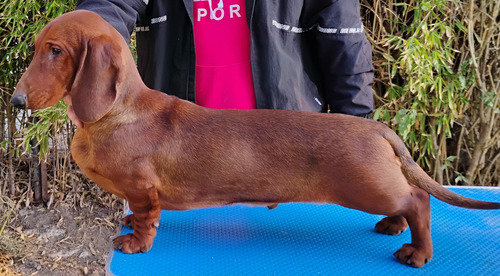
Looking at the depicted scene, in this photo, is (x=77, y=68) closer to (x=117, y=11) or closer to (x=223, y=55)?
(x=117, y=11)

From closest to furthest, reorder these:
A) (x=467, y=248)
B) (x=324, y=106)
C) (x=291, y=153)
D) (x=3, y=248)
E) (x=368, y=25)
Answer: (x=291, y=153)
(x=467, y=248)
(x=324, y=106)
(x=3, y=248)
(x=368, y=25)

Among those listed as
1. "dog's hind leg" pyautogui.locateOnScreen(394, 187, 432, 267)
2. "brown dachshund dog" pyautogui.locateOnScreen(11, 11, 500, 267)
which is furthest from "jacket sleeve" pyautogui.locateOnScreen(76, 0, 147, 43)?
"dog's hind leg" pyautogui.locateOnScreen(394, 187, 432, 267)

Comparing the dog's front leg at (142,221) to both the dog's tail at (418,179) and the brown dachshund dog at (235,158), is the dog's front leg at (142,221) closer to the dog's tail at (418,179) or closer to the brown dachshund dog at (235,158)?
the brown dachshund dog at (235,158)

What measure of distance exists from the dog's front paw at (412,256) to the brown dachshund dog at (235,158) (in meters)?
0.08

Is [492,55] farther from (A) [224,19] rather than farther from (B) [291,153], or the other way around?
(B) [291,153]

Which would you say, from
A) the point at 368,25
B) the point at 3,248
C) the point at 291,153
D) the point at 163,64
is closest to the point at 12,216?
the point at 3,248

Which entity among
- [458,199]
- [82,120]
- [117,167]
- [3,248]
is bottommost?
[3,248]

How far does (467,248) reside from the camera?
5.08ft

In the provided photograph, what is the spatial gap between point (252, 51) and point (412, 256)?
879 mm

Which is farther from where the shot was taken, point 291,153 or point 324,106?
point 324,106

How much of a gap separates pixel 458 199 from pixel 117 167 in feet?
3.15

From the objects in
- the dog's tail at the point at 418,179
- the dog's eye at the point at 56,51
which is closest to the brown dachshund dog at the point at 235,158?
the dog's tail at the point at 418,179

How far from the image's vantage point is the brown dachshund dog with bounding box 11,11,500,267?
4.10ft

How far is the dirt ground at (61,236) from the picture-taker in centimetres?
261
